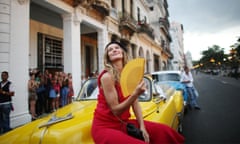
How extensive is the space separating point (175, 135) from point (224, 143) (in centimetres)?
267

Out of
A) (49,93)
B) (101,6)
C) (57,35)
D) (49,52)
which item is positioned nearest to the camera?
(49,93)

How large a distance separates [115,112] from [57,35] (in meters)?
11.5

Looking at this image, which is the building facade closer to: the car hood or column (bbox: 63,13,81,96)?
column (bbox: 63,13,81,96)

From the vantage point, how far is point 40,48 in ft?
33.8

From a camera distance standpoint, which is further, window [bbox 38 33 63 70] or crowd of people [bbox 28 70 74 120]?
window [bbox 38 33 63 70]

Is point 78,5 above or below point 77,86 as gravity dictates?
above

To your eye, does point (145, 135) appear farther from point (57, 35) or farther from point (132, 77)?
point (57, 35)

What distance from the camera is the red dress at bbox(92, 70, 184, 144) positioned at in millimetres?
1362

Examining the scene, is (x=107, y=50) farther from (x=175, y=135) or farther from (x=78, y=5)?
(x=78, y=5)

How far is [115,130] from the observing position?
56.8 inches

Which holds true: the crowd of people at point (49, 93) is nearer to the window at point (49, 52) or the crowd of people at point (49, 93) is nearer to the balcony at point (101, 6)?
the window at point (49, 52)

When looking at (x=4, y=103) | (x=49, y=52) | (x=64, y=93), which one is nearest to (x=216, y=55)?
(x=49, y=52)

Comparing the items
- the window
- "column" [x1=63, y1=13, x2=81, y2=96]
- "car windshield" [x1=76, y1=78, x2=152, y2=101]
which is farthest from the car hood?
the window

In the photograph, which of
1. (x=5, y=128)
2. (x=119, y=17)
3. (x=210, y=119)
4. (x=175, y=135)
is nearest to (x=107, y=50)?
(x=175, y=135)
